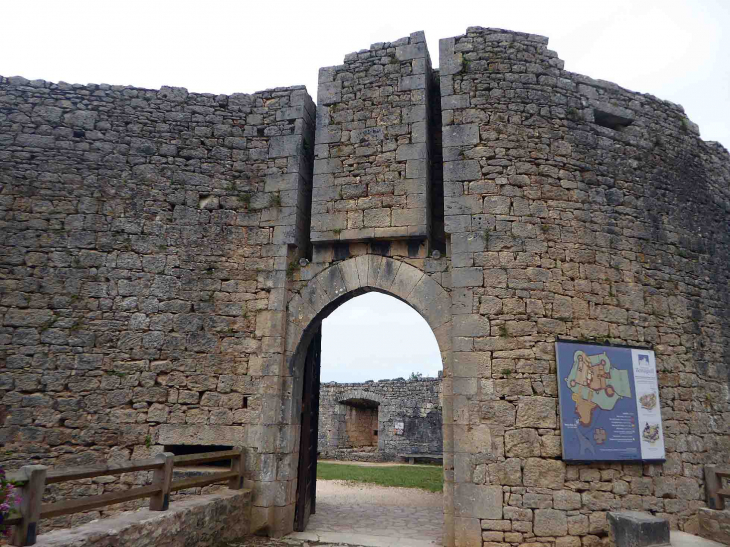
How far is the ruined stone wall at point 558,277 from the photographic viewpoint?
6.07m

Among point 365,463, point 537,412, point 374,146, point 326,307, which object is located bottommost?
point 365,463

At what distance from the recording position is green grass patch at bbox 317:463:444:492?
11.7 m

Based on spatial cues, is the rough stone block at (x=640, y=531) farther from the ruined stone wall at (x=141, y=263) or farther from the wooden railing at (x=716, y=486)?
the ruined stone wall at (x=141, y=263)

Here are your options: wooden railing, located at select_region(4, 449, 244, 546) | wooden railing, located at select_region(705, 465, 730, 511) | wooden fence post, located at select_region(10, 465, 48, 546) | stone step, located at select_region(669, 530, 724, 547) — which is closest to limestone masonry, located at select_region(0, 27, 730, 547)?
wooden railing, located at select_region(705, 465, 730, 511)

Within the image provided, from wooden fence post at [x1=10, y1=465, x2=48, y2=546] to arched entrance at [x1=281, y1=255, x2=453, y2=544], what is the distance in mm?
3395

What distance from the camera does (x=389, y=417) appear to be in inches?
711

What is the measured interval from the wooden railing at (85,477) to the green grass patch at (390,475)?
6032 millimetres

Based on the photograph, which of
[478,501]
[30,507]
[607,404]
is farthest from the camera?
[607,404]

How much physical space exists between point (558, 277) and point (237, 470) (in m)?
4.76

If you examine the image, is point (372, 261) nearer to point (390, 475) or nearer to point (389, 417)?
point (390, 475)

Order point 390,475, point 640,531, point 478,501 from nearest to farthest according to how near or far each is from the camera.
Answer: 1. point 640,531
2. point 478,501
3. point 390,475

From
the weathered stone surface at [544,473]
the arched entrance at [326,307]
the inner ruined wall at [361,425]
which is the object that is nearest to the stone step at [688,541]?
the weathered stone surface at [544,473]

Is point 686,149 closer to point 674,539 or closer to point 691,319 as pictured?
point 691,319

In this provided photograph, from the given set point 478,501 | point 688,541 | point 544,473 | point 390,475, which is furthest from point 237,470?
point 390,475
